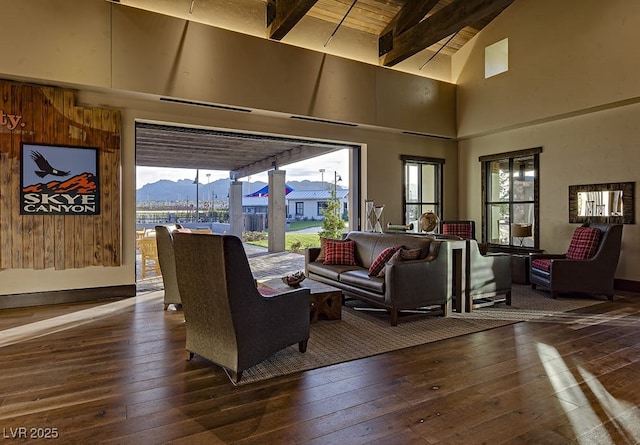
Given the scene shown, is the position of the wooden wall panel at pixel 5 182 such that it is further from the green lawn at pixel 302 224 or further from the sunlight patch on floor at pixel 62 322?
the green lawn at pixel 302 224

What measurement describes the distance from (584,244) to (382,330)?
12.1 ft

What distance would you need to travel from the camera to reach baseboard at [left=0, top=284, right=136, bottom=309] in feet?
16.0

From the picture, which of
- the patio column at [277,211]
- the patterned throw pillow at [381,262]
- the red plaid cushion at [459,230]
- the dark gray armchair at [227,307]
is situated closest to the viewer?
the dark gray armchair at [227,307]

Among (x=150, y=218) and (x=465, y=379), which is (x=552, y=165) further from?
(x=150, y=218)

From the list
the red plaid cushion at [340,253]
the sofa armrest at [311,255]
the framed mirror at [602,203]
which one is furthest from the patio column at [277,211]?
the framed mirror at [602,203]

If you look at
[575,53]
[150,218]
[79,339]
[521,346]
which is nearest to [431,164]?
[575,53]

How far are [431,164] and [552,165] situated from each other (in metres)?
2.32

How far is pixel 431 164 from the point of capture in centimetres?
845

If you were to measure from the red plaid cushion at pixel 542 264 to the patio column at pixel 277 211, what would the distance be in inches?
269

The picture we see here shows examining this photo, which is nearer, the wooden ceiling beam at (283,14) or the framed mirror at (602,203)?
the wooden ceiling beam at (283,14)

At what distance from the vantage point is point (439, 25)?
19.8 ft

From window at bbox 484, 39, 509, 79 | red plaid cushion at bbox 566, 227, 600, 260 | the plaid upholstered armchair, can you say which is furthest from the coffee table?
window at bbox 484, 39, 509, 79

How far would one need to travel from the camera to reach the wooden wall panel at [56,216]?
4.80m

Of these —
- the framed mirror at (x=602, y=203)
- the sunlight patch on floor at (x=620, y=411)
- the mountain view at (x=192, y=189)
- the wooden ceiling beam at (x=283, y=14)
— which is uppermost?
the wooden ceiling beam at (x=283, y=14)
